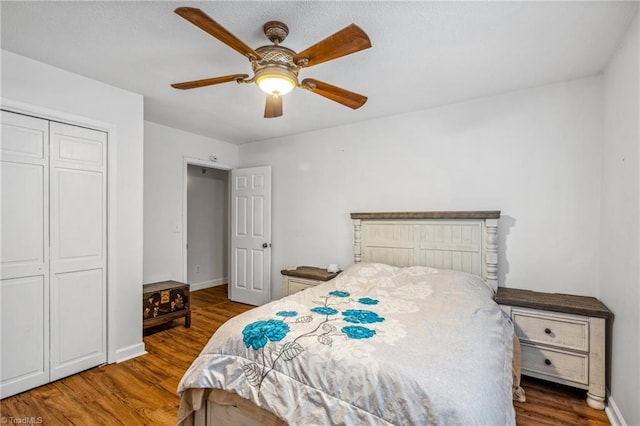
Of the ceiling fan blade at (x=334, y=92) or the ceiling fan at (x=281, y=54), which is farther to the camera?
the ceiling fan blade at (x=334, y=92)

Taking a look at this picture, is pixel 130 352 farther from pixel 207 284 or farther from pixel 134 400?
pixel 207 284

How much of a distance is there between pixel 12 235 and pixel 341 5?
2.78 metres

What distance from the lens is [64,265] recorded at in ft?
8.13

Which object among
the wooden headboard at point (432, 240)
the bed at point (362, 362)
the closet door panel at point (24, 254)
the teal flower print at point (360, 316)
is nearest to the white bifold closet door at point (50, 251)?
the closet door panel at point (24, 254)

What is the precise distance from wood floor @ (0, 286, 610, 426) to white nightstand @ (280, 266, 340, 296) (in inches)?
49.4

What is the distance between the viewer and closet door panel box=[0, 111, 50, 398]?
7.17 ft

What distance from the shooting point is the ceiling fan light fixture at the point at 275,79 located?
1.75 meters

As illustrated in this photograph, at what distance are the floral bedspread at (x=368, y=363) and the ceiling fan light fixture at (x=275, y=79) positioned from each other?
1411mm

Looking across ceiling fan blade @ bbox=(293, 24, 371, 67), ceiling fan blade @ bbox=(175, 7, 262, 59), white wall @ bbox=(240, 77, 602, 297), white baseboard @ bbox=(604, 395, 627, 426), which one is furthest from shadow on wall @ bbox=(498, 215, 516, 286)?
ceiling fan blade @ bbox=(175, 7, 262, 59)

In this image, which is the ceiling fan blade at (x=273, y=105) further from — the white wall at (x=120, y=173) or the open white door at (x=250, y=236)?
the open white door at (x=250, y=236)

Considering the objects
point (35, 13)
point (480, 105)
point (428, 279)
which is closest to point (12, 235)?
point (35, 13)

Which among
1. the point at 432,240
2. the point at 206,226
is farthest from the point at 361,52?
the point at 206,226

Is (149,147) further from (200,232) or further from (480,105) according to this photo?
(480,105)

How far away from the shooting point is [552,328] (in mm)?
2303
